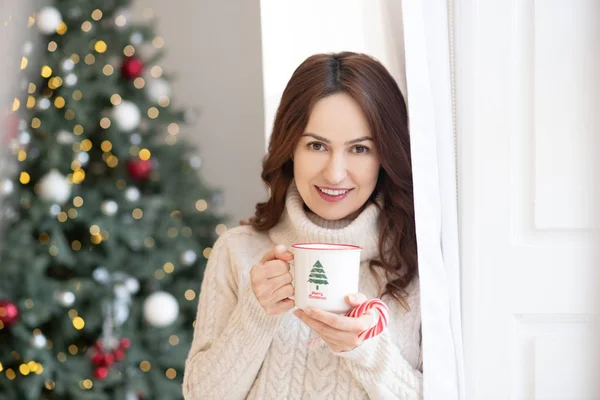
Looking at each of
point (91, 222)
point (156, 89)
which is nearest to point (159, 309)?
point (91, 222)

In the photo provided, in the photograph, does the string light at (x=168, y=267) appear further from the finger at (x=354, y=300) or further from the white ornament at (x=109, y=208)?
the finger at (x=354, y=300)

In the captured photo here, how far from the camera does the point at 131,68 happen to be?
281 centimetres

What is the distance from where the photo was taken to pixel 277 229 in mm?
1444

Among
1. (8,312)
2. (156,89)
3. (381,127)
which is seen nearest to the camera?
(381,127)

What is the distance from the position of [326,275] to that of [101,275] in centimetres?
183

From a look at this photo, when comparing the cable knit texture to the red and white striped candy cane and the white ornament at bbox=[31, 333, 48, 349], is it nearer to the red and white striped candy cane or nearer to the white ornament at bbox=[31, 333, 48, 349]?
the red and white striped candy cane

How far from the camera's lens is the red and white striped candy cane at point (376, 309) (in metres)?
1.08

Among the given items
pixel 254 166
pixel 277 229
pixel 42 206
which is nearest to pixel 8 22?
pixel 42 206

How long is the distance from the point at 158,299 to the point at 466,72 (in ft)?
6.29

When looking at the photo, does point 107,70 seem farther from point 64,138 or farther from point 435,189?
point 435,189

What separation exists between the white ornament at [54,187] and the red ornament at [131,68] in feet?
1.66

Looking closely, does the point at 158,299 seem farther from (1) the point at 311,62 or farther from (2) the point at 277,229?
(1) the point at 311,62

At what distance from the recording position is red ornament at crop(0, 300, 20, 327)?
2531 millimetres

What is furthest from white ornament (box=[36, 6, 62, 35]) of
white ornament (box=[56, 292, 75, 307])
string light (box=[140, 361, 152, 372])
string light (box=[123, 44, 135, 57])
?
string light (box=[140, 361, 152, 372])
